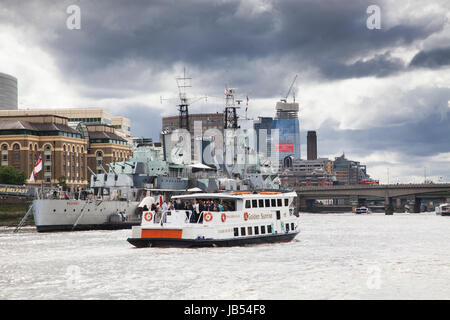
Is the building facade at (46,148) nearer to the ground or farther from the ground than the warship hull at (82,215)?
farther from the ground

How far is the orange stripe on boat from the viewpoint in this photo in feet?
161

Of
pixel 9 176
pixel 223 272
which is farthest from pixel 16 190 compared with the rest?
pixel 223 272

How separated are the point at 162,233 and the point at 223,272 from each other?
504 inches

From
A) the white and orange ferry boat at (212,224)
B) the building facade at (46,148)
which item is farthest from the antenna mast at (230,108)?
the white and orange ferry boat at (212,224)

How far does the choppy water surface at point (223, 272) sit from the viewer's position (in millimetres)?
31312

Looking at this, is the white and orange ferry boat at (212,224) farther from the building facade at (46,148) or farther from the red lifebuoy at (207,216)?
the building facade at (46,148)

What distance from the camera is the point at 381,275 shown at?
37.6m

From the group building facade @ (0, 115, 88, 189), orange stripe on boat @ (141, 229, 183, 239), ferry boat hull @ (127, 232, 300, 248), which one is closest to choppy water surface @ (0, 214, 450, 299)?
ferry boat hull @ (127, 232, 300, 248)

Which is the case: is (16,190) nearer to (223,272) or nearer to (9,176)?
(9,176)

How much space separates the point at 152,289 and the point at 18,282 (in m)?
7.50

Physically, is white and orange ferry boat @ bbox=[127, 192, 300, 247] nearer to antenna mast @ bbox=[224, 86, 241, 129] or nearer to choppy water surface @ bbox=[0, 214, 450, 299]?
choppy water surface @ bbox=[0, 214, 450, 299]

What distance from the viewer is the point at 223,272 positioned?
37656mm
